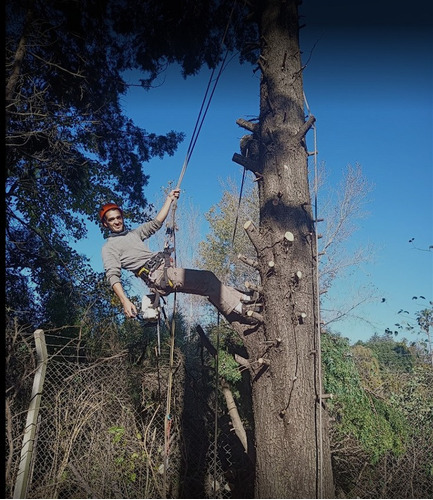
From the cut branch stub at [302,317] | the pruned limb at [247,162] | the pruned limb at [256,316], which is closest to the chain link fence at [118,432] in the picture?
the pruned limb at [256,316]

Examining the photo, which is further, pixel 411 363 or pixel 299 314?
pixel 411 363

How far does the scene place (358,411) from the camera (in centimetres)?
497

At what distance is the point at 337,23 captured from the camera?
4.18m

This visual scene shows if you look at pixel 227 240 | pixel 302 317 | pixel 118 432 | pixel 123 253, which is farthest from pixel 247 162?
pixel 227 240

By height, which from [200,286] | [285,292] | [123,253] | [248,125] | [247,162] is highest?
[248,125]

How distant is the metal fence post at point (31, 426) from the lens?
325 centimetres

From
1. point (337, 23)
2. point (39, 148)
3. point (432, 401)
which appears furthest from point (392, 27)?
point (39, 148)

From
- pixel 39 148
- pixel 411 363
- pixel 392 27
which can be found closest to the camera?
pixel 392 27

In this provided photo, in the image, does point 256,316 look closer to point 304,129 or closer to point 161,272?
point 161,272

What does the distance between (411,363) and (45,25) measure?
674 centimetres

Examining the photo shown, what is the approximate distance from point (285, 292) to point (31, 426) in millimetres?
2203

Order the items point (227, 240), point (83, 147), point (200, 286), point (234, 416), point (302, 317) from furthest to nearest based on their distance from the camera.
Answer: point (227, 240) → point (83, 147) → point (234, 416) → point (200, 286) → point (302, 317)

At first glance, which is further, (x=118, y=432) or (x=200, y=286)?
(x=118, y=432)

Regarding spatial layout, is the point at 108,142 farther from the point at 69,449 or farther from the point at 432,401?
the point at 432,401
